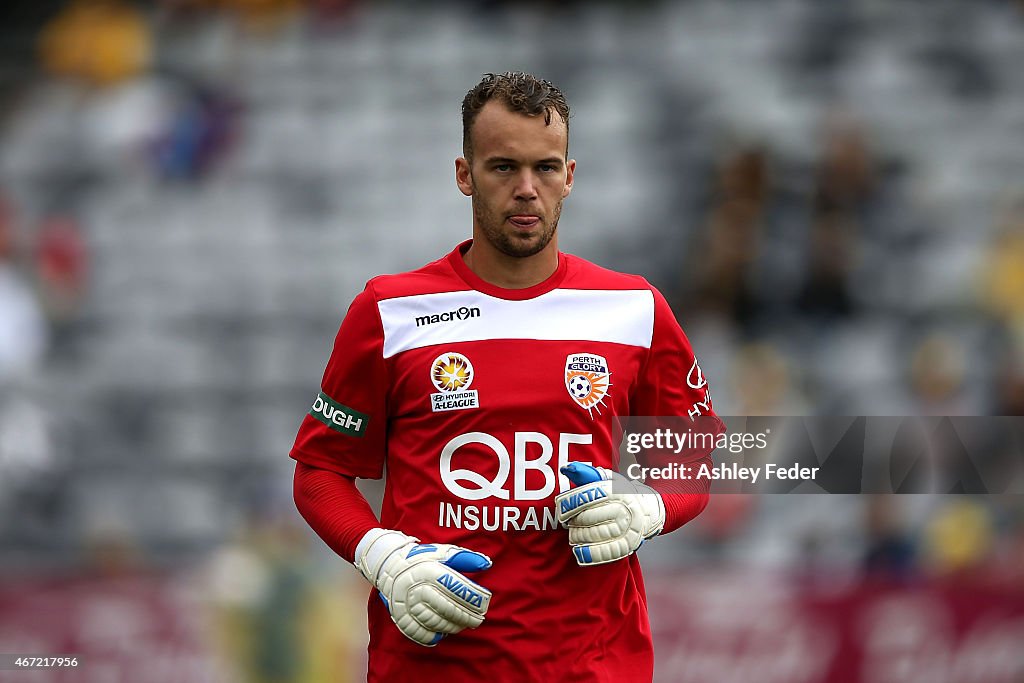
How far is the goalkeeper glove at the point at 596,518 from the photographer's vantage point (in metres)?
3.24

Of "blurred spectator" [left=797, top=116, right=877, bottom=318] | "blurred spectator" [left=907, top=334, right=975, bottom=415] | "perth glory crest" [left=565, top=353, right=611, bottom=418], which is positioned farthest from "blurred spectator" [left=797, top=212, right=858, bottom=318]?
"perth glory crest" [left=565, top=353, right=611, bottom=418]

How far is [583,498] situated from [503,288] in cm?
62

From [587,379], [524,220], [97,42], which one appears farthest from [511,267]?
[97,42]

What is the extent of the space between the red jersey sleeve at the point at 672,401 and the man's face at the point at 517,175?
0.42 meters

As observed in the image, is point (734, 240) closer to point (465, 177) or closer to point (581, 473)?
point (465, 177)

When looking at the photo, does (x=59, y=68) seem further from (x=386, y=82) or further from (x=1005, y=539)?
(x=1005, y=539)

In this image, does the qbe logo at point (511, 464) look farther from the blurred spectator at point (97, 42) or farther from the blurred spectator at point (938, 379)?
the blurred spectator at point (97, 42)

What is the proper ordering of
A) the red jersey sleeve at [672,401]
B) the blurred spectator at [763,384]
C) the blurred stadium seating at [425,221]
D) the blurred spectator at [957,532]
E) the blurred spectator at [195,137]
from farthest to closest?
1. the blurred spectator at [195,137]
2. the blurred stadium seating at [425,221]
3. the blurred spectator at [763,384]
4. the blurred spectator at [957,532]
5. the red jersey sleeve at [672,401]

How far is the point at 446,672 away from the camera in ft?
11.0

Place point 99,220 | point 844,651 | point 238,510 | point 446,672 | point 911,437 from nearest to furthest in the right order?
1. point 446,672
2. point 844,651
3. point 911,437
4. point 238,510
5. point 99,220

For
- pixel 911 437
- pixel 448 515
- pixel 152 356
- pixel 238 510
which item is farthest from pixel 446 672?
pixel 152 356

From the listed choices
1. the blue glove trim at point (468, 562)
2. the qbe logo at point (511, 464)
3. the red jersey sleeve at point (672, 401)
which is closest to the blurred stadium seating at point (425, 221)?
the red jersey sleeve at point (672, 401)

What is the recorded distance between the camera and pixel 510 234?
3434mm

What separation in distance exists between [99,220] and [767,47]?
5302mm
